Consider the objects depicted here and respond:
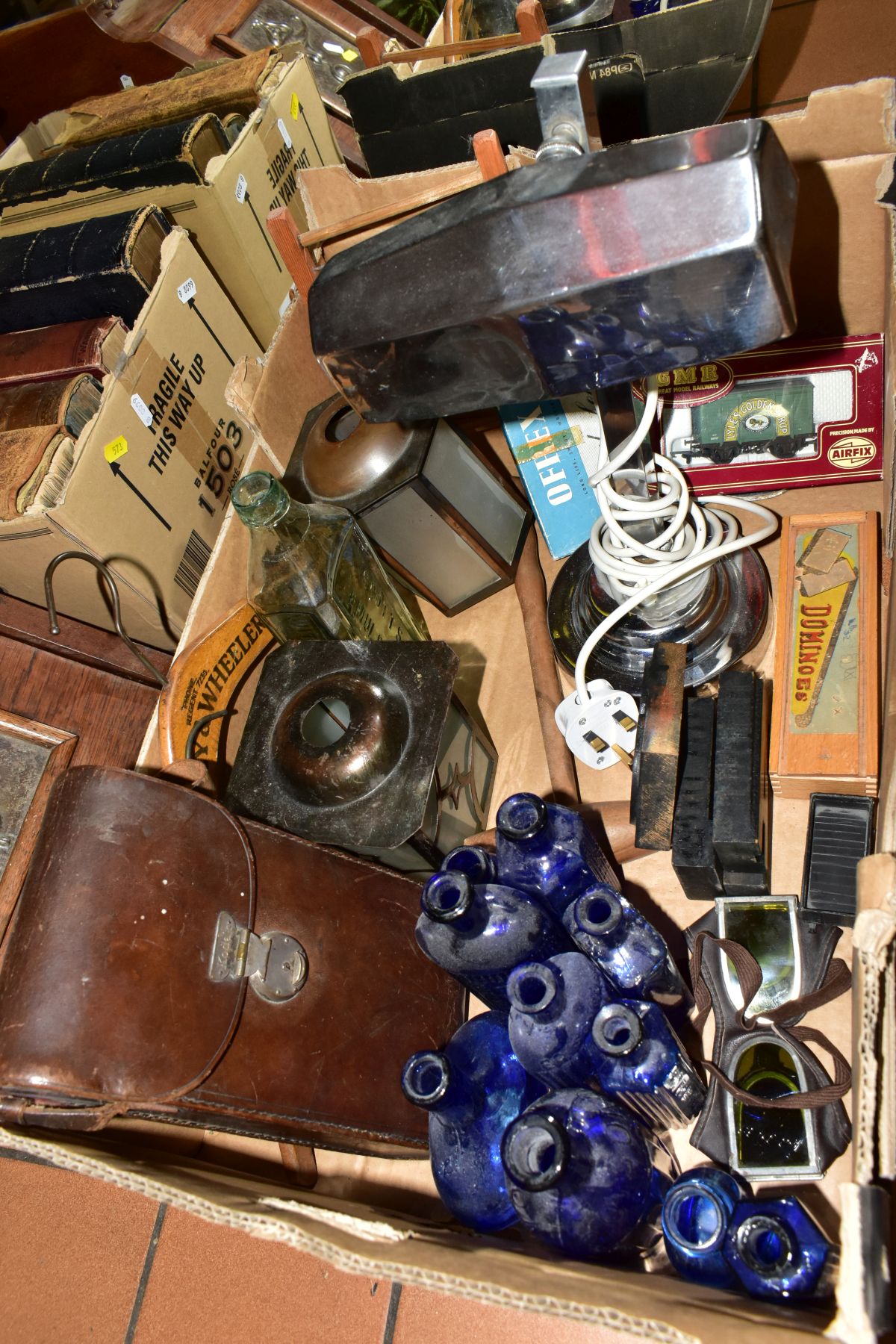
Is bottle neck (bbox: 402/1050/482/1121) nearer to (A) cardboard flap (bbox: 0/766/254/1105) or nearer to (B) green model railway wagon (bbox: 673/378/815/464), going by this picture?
(A) cardboard flap (bbox: 0/766/254/1105)

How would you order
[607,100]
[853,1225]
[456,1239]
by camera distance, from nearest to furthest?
1. [853,1225]
2. [456,1239]
3. [607,100]

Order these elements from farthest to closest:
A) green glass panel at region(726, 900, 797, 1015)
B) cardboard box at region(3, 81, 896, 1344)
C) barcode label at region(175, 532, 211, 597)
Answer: barcode label at region(175, 532, 211, 597) → green glass panel at region(726, 900, 797, 1015) → cardboard box at region(3, 81, 896, 1344)

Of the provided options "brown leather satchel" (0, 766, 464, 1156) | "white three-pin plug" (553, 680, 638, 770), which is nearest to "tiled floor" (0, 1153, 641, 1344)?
"brown leather satchel" (0, 766, 464, 1156)

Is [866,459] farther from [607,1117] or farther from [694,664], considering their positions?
[607,1117]

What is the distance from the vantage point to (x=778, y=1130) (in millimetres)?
824

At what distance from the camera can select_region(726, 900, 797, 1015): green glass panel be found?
35.5 inches

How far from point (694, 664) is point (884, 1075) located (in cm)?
60

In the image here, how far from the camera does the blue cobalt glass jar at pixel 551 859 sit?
85 cm

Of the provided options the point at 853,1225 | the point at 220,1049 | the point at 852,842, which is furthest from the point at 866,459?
the point at 220,1049

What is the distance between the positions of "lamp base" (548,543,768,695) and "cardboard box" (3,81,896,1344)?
Result: 0.06 meters

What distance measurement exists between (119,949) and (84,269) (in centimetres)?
102

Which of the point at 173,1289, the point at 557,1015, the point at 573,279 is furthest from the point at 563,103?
the point at 173,1289

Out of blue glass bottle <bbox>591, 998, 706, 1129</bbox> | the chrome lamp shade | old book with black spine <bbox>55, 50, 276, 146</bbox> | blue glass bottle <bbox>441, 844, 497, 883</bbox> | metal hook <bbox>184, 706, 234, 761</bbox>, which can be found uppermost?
old book with black spine <bbox>55, 50, 276, 146</bbox>

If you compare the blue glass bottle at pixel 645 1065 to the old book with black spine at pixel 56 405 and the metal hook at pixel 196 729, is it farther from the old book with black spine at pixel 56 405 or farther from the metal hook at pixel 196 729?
the old book with black spine at pixel 56 405
